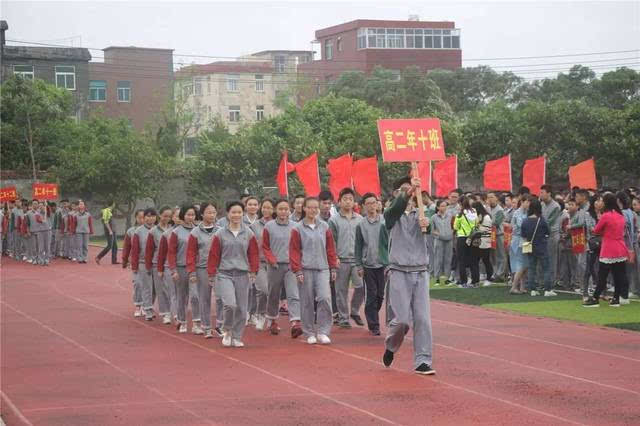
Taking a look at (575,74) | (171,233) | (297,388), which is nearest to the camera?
(297,388)

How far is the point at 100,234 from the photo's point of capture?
5372cm

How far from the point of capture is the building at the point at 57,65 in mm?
64125

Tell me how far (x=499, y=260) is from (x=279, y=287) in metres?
8.65

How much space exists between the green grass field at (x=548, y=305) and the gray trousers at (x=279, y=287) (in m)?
4.13

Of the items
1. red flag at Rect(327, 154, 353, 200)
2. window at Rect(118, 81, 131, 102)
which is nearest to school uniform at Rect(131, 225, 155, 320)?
red flag at Rect(327, 154, 353, 200)

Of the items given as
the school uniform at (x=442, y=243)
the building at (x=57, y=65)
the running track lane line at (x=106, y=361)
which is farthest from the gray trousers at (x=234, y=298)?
the building at (x=57, y=65)

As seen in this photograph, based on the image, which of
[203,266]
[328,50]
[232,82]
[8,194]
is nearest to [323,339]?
[203,266]

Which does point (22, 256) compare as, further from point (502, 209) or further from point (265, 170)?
point (502, 209)

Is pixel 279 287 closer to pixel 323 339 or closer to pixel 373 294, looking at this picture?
pixel 373 294

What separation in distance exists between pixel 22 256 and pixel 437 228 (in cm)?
→ 1910

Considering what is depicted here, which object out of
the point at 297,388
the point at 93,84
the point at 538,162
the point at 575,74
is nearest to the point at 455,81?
the point at 575,74

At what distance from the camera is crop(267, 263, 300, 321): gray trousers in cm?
1512

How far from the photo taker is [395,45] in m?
75.9

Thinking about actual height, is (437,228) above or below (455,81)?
below
